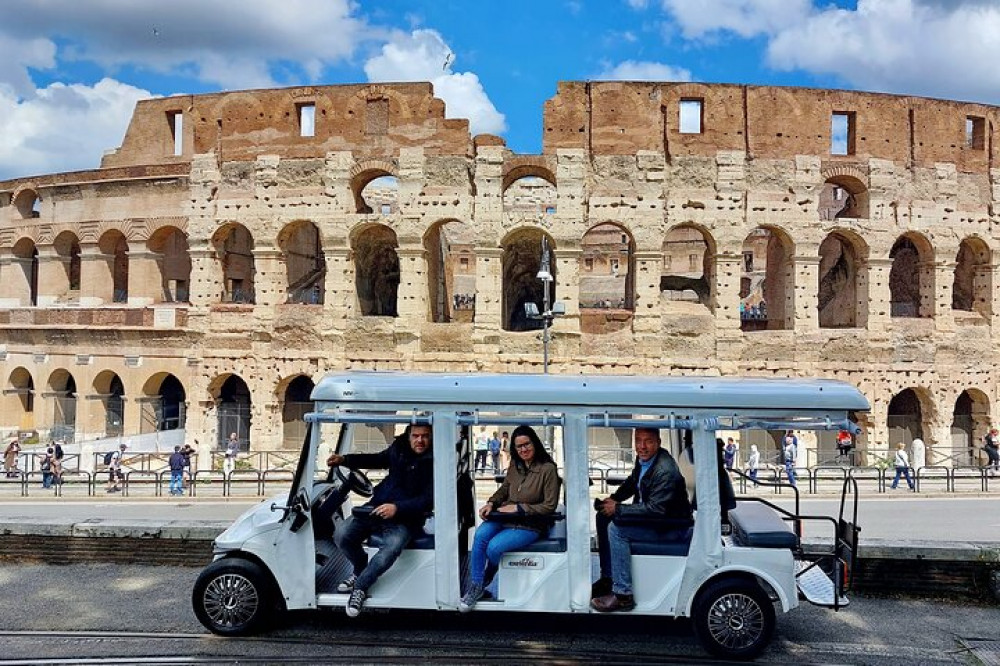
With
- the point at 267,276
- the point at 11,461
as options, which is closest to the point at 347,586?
the point at 11,461

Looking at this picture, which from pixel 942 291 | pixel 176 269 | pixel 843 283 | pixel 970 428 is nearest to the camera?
pixel 942 291

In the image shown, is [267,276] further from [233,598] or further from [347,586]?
[347,586]

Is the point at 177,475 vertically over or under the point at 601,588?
under

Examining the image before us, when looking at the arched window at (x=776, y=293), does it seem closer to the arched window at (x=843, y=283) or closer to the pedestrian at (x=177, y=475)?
the arched window at (x=843, y=283)

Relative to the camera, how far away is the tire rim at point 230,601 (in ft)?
17.2

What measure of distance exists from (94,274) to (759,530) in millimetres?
24021

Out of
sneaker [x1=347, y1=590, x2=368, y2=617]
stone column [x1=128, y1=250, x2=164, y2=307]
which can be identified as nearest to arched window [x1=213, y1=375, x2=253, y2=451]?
stone column [x1=128, y1=250, x2=164, y2=307]

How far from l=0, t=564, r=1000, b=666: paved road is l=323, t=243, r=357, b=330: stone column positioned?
15400mm

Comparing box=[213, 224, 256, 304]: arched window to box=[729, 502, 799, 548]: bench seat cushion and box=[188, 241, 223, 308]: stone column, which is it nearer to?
box=[188, 241, 223, 308]: stone column

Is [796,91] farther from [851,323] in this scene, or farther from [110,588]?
[110,588]

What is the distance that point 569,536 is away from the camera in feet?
16.4

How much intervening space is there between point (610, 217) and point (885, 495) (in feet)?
31.9

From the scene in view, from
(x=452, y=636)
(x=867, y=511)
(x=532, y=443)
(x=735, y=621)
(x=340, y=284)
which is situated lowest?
(x=867, y=511)

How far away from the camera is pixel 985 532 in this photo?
12.1 m
